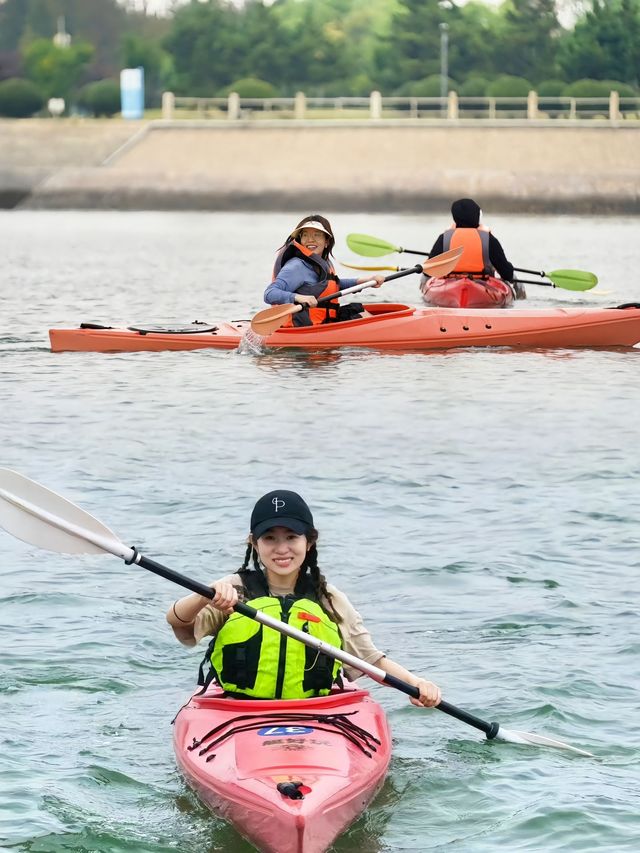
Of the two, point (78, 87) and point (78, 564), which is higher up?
point (78, 87)

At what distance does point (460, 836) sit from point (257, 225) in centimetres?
3792

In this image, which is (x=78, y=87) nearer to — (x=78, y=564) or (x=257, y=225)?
(x=257, y=225)

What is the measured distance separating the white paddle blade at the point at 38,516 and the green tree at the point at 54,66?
62558 mm

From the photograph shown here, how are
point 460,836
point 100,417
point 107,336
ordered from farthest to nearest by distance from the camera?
1. point 107,336
2. point 100,417
3. point 460,836

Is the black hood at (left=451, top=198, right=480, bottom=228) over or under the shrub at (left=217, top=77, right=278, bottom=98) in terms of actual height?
under

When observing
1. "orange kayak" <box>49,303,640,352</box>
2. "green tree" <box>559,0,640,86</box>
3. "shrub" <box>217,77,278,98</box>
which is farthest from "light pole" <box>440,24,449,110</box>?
"orange kayak" <box>49,303,640,352</box>

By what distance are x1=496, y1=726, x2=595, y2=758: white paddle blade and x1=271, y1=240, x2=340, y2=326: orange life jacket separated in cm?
749

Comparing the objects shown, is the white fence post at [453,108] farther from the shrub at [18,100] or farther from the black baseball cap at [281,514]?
the black baseball cap at [281,514]

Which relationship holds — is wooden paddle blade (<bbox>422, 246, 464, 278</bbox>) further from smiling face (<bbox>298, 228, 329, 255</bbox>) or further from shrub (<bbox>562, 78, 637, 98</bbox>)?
shrub (<bbox>562, 78, 637, 98</bbox>)

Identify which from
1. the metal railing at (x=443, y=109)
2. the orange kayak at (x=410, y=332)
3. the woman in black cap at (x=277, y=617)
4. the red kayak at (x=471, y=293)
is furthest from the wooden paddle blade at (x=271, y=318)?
the metal railing at (x=443, y=109)

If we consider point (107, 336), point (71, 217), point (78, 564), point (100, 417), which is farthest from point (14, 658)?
point (71, 217)

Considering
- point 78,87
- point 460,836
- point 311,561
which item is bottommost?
point 460,836

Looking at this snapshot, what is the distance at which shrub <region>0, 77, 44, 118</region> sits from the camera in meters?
60.2

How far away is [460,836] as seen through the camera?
520cm
